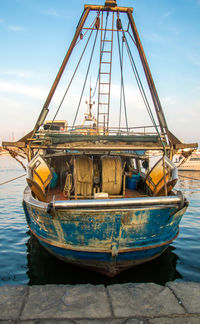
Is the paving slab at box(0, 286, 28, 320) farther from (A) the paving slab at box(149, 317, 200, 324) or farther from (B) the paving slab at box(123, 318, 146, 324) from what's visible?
(A) the paving slab at box(149, 317, 200, 324)

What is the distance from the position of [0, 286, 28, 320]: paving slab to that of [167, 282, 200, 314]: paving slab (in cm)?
219

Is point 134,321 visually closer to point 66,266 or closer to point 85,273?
point 85,273

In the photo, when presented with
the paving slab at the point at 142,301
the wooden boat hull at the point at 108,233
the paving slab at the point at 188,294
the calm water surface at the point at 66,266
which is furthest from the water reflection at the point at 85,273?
the paving slab at the point at 188,294

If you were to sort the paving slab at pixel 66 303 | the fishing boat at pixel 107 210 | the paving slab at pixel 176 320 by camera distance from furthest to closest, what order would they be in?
the fishing boat at pixel 107 210
the paving slab at pixel 66 303
the paving slab at pixel 176 320

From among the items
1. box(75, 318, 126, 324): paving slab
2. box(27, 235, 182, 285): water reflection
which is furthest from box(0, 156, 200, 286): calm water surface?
box(75, 318, 126, 324): paving slab

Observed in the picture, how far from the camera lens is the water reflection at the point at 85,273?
6.06 m

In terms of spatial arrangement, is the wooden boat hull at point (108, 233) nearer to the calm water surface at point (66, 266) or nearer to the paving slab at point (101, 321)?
the calm water surface at point (66, 266)

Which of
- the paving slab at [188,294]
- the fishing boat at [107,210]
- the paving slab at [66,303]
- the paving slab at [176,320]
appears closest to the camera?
the paving slab at [176,320]

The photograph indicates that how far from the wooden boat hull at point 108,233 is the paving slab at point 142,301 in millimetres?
1909

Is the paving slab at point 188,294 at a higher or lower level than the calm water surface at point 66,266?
higher

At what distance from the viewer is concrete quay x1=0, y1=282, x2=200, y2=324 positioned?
116 inches

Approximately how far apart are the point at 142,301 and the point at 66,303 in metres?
1.05

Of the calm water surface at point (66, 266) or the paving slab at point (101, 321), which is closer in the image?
the paving slab at point (101, 321)

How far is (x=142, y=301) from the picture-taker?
332 cm
